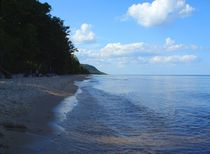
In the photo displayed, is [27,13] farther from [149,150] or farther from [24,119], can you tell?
[149,150]

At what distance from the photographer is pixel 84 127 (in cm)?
1548

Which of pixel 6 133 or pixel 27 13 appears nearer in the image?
pixel 6 133

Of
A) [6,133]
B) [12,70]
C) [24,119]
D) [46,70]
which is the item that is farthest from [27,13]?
[6,133]

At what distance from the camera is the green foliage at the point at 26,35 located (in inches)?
2063

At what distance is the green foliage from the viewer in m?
52.4

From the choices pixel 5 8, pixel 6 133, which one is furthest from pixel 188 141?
pixel 5 8

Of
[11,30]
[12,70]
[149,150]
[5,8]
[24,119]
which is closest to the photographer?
[149,150]

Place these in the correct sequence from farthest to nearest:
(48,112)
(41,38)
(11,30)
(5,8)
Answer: (41,38), (11,30), (5,8), (48,112)

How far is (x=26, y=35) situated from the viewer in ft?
186

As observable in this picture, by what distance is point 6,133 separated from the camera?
11.8 metres

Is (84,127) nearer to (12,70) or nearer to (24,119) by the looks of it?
(24,119)

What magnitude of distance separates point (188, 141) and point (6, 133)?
5.45 m

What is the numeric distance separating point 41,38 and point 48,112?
5624 cm

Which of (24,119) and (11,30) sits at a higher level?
(11,30)
